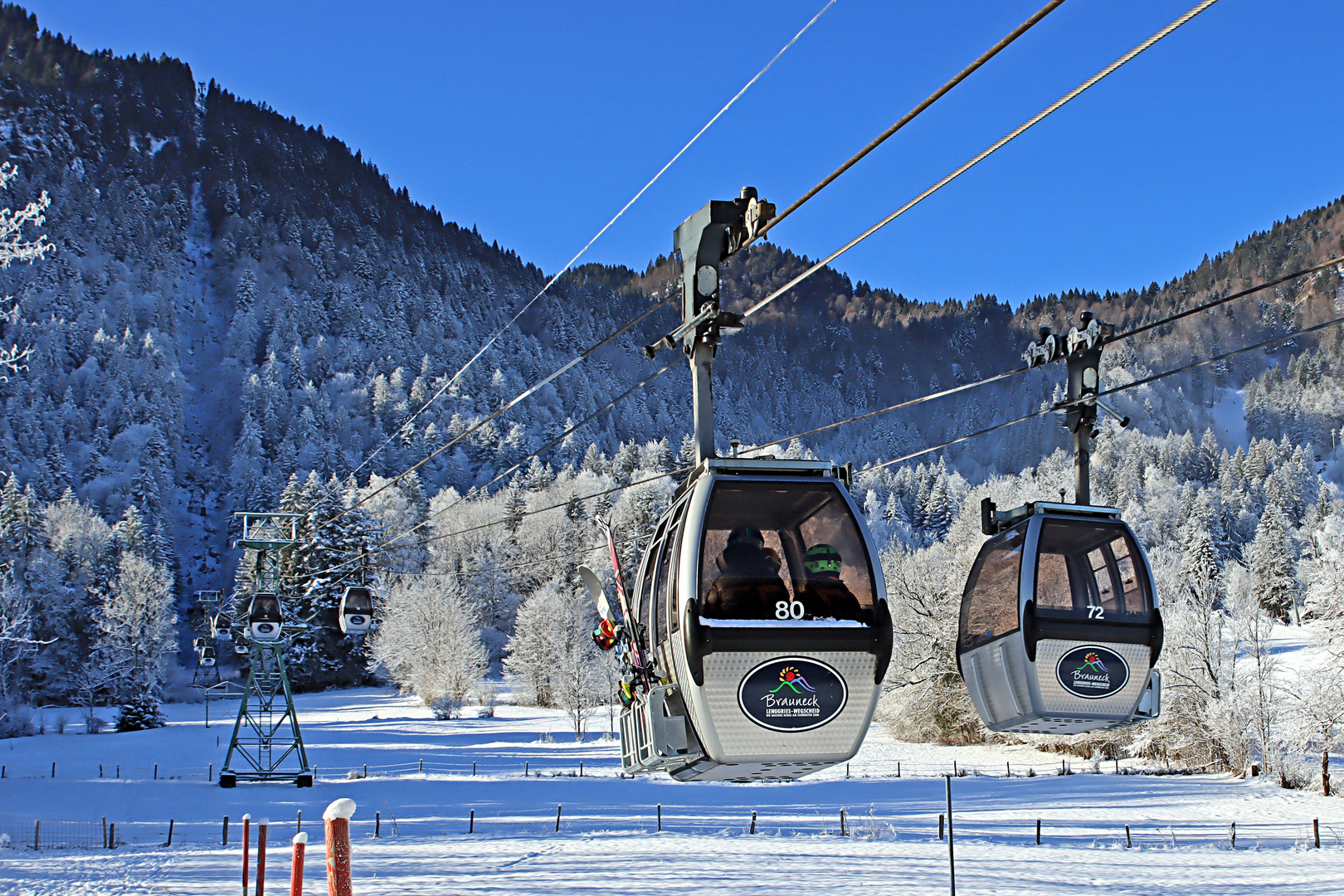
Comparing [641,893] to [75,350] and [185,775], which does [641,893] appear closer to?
[185,775]

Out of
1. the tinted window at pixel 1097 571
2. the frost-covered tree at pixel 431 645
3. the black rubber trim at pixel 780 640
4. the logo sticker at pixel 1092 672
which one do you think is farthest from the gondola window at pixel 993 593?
the frost-covered tree at pixel 431 645

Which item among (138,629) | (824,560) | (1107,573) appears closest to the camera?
(824,560)

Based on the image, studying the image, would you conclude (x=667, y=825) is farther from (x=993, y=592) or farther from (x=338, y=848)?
(x=338, y=848)

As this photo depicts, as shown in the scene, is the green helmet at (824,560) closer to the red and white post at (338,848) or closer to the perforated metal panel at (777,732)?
the perforated metal panel at (777,732)

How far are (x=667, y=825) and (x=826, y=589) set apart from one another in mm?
24545

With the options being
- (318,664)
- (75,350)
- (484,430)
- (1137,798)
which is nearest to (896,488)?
(484,430)

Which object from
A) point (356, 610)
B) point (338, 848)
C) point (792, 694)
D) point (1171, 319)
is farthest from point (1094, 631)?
point (356, 610)

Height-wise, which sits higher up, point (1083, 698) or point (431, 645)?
point (1083, 698)

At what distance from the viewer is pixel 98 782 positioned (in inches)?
1449

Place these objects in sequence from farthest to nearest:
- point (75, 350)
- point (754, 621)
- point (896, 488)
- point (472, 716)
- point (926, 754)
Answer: point (75, 350)
point (896, 488)
point (472, 716)
point (926, 754)
point (754, 621)

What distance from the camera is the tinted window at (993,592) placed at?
35.7ft

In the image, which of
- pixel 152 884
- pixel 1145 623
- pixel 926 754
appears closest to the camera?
pixel 1145 623

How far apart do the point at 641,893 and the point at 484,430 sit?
162m

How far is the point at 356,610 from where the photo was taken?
73.0 ft
